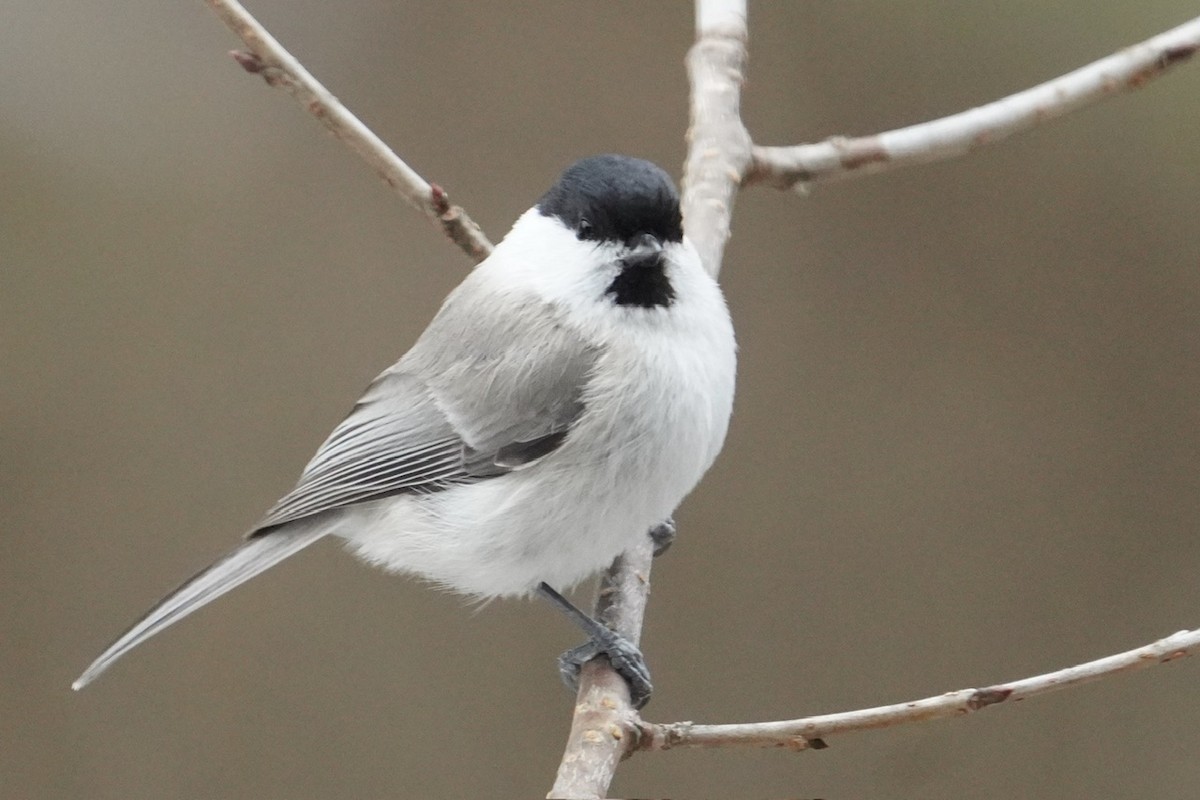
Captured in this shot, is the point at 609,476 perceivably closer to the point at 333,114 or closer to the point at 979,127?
the point at 333,114

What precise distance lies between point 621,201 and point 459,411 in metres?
0.37

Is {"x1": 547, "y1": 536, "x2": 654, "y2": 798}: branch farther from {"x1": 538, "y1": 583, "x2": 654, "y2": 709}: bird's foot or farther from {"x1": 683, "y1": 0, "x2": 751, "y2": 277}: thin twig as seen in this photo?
{"x1": 683, "y1": 0, "x2": 751, "y2": 277}: thin twig

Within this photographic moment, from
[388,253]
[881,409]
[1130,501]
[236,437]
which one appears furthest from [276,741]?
[1130,501]

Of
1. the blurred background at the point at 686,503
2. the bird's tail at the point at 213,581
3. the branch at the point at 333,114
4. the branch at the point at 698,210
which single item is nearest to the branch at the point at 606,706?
the branch at the point at 698,210

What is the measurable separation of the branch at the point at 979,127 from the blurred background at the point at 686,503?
35.0 inches

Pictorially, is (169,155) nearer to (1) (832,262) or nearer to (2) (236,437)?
(2) (236,437)

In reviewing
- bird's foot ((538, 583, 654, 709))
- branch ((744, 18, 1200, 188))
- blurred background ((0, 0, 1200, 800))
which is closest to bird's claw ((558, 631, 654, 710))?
bird's foot ((538, 583, 654, 709))

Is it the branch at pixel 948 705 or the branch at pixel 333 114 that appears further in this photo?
the branch at pixel 333 114

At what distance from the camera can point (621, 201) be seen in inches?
59.0

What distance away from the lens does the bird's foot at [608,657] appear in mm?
1464

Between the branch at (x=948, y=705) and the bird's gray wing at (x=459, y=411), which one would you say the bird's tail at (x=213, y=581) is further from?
the branch at (x=948, y=705)

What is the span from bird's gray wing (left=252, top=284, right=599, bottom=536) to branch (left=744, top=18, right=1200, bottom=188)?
0.51m

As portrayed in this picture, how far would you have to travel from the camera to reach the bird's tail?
1.61 m

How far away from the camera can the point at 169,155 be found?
2885 millimetres
